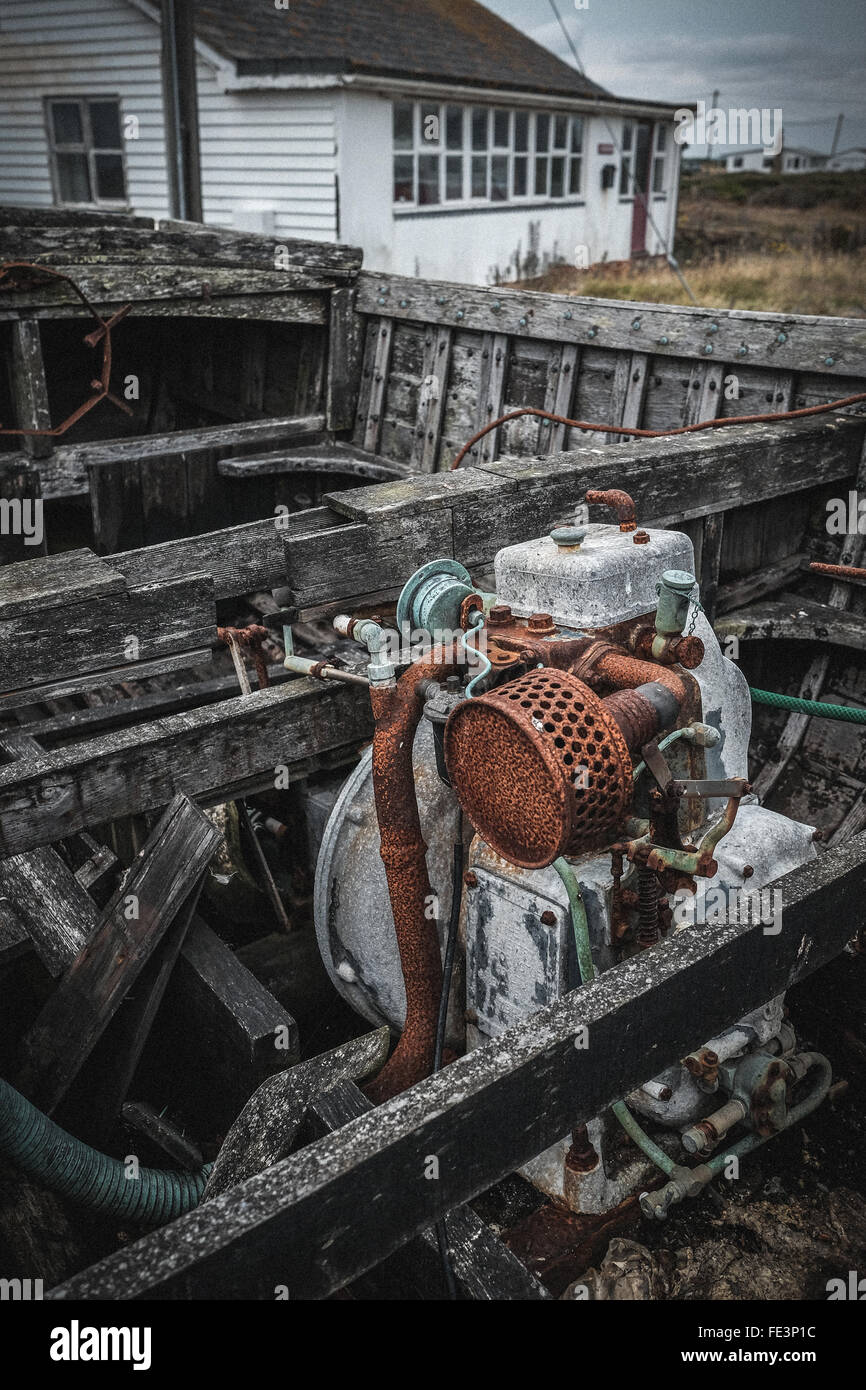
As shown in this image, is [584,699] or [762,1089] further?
[762,1089]

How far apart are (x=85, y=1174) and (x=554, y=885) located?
1392mm

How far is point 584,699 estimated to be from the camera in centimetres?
208

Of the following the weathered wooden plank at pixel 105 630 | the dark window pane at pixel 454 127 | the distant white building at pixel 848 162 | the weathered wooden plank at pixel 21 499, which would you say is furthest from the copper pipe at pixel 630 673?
the distant white building at pixel 848 162

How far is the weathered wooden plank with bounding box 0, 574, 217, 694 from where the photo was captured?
2760 millimetres

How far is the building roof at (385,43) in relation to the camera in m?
14.7

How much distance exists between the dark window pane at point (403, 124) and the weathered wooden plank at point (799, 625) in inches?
558

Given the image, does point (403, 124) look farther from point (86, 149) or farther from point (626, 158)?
point (626, 158)

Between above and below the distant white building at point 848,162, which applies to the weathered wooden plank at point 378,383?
below

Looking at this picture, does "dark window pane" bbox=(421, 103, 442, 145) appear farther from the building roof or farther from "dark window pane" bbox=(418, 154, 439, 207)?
the building roof

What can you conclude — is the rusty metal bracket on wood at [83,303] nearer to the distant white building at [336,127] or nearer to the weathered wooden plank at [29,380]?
the weathered wooden plank at [29,380]

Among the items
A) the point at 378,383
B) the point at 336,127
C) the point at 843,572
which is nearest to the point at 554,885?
the point at 843,572

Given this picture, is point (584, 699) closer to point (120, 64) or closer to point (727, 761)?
point (727, 761)

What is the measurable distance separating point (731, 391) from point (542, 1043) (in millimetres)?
3818
